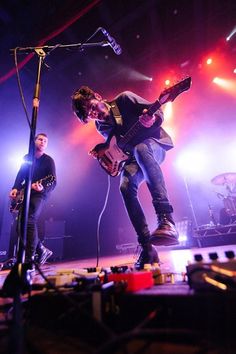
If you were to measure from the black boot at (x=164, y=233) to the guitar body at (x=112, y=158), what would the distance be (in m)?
0.94

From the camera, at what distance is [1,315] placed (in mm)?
895

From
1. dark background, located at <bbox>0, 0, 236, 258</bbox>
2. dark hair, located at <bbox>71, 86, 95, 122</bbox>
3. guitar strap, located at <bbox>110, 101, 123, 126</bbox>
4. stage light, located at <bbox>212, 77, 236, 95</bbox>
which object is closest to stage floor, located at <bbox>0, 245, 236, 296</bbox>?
guitar strap, located at <bbox>110, 101, 123, 126</bbox>

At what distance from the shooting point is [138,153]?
5.95ft

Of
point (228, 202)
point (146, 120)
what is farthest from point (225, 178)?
point (146, 120)

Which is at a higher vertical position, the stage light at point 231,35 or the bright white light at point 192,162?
the stage light at point 231,35

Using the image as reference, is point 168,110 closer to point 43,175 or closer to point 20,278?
point 43,175

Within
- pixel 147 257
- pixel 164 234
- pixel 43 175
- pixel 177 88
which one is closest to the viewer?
pixel 164 234

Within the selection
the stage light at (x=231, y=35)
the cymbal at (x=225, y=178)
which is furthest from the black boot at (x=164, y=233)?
the stage light at (x=231, y=35)

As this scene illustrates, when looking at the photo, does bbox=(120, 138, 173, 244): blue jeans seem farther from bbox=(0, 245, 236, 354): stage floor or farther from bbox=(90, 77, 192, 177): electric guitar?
bbox=(0, 245, 236, 354): stage floor

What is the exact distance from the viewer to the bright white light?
7.31 m

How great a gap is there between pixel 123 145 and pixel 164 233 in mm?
1031

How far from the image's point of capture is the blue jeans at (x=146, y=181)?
1.71 metres

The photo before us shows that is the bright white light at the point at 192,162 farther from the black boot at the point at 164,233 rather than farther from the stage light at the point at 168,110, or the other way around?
the black boot at the point at 164,233

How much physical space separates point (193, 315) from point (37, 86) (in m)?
1.59
